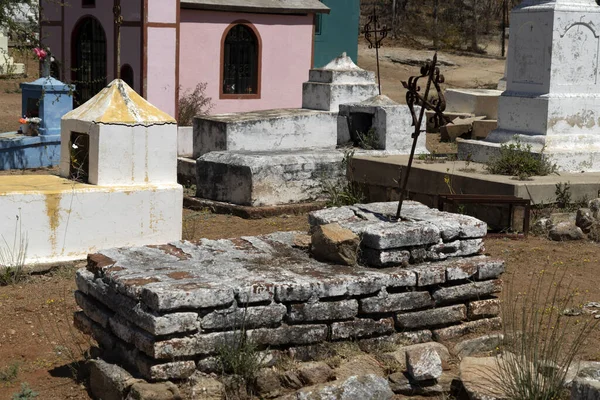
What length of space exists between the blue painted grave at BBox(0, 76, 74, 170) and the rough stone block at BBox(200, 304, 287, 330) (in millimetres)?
10022

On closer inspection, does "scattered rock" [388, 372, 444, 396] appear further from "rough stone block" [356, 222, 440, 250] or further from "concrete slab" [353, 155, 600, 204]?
"concrete slab" [353, 155, 600, 204]

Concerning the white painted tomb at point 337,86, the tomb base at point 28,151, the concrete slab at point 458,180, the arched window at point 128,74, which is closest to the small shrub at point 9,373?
the concrete slab at point 458,180

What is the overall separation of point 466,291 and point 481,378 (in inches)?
39.9

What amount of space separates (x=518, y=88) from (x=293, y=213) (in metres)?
3.15

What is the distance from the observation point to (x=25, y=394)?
548 cm

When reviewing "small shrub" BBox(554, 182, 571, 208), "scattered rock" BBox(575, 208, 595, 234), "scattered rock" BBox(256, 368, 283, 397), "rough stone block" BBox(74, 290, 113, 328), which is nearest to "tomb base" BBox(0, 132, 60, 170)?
"small shrub" BBox(554, 182, 571, 208)

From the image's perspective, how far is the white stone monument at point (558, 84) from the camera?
10.5m

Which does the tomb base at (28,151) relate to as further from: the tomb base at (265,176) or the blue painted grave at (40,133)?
the tomb base at (265,176)

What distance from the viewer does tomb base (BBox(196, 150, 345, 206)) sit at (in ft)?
39.2

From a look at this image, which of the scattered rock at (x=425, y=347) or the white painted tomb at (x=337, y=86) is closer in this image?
the scattered rock at (x=425, y=347)

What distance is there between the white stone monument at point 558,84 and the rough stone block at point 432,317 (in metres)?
4.59

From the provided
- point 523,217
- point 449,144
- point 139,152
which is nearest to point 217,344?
point 139,152

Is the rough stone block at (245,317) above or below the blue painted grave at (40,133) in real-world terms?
below

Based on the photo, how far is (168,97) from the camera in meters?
17.9
